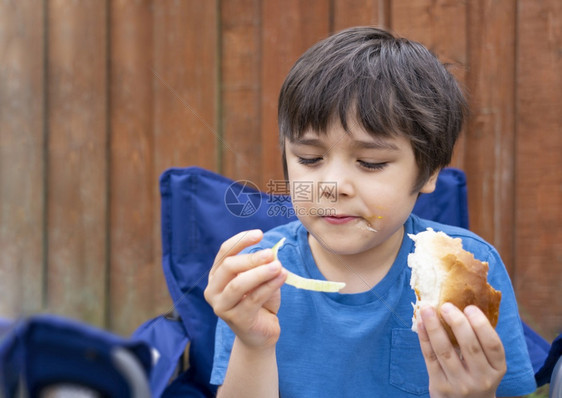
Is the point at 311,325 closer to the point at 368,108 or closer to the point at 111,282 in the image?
the point at 368,108

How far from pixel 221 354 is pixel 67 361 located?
648mm

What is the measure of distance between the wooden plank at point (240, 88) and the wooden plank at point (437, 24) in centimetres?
48

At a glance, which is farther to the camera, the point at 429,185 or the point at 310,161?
the point at 429,185

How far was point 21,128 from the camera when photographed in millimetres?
1664

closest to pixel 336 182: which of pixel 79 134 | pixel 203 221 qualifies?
pixel 203 221

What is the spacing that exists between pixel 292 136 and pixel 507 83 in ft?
3.45

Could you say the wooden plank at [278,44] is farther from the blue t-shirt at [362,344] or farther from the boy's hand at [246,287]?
the boy's hand at [246,287]

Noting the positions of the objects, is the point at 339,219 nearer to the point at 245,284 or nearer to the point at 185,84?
the point at 245,284

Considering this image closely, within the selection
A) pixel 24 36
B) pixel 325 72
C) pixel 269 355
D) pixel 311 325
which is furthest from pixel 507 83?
pixel 24 36

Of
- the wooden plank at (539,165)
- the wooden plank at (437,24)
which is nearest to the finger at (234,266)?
the wooden plank at (437,24)

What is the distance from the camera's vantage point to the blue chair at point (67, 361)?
416 millimetres

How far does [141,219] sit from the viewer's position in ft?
6.39

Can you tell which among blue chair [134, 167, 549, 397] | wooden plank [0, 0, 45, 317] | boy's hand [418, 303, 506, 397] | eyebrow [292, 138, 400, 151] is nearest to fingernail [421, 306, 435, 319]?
boy's hand [418, 303, 506, 397]

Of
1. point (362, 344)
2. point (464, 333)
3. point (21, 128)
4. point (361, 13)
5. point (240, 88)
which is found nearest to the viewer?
point (464, 333)
